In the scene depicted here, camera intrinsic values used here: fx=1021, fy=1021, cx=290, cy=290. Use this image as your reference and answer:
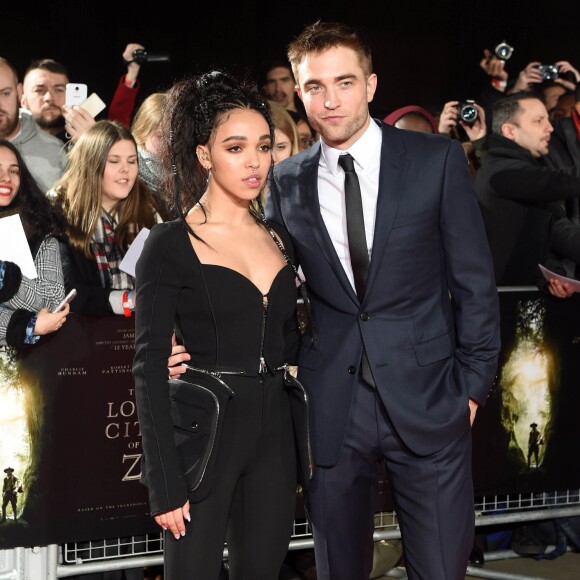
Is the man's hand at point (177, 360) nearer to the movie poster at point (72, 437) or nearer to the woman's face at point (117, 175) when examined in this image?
the movie poster at point (72, 437)

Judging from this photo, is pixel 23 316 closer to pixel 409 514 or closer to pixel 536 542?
pixel 409 514

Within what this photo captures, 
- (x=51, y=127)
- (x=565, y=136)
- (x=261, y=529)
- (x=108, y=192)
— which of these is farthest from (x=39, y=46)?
(x=261, y=529)

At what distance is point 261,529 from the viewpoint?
2.33 meters

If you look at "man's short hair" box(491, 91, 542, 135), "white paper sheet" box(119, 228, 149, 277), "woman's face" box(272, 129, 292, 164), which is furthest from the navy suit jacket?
"man's short hair" box(491, 91, 542, 135)

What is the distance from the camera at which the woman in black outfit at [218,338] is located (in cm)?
226

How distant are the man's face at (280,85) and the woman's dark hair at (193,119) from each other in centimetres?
327

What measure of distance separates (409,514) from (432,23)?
4.99 meters

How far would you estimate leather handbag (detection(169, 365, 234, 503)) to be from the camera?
2.26 metres

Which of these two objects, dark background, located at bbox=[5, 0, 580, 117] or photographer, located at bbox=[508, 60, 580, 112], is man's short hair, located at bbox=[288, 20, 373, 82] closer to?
dark background, located at bbox=[5, 0, 580, 117]

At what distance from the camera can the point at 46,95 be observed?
4.73m

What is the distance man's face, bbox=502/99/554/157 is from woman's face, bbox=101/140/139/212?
1.84 meters

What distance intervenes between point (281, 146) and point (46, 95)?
1204mm

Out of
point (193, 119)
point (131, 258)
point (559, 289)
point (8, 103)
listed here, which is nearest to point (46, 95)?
point (8, 103)

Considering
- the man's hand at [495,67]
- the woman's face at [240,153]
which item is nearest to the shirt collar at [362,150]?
the woman's face at [240,153]
